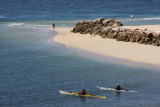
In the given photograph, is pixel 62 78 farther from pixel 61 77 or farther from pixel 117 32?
pixel 117 32

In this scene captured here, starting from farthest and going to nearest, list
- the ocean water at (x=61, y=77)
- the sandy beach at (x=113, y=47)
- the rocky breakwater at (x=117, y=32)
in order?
the rocky breakwater at (x=117, y=32) < the sandy beach at (x=113, y=47) < the ocean water at (x=61, y=77)

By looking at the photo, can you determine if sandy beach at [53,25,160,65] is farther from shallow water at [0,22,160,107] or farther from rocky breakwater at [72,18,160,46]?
shallow water at [0,22,160,107]

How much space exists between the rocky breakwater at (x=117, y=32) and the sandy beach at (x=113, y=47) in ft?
3.42

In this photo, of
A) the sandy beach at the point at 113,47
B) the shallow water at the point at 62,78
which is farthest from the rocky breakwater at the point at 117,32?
the shallow water at the point at 62,78

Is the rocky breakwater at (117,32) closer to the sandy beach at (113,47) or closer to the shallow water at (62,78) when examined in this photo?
the sandy beach at (113,47)

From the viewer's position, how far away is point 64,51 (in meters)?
53.2

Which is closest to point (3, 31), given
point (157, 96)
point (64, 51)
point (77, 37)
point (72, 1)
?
point (77, 37)

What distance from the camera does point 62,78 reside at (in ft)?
129

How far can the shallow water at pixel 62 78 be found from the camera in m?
33.0

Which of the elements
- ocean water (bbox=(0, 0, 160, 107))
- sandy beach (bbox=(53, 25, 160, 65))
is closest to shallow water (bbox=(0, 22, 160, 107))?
ocean water (bbox=(0, 0, 160, 107))

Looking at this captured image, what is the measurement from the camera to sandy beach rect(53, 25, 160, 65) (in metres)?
47.6

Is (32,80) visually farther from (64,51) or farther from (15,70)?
(64,51)

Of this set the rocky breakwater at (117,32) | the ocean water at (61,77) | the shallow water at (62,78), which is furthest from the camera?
the rocky breakwater at (117,32)

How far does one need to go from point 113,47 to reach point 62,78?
16732mm
